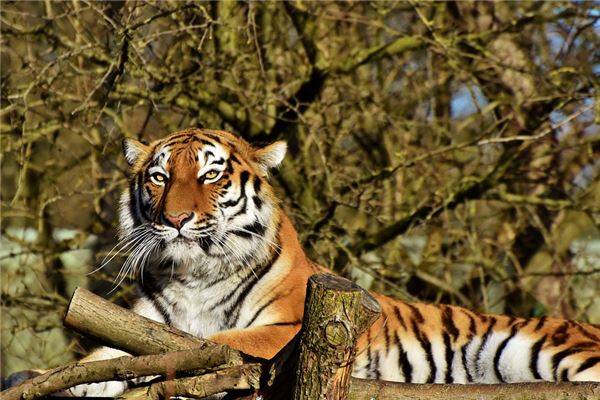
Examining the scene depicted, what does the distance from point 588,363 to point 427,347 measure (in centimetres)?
87

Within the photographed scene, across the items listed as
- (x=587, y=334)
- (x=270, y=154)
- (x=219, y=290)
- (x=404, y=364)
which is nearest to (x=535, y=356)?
(x=587, y=334)

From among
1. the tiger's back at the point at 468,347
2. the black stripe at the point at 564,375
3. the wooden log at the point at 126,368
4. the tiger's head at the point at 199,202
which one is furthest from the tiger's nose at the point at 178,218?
the black stripe at the point at 564,375

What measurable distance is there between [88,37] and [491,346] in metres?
3.80

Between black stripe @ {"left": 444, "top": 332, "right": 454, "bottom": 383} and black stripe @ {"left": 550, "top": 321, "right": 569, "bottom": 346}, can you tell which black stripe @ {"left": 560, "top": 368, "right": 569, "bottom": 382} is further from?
black stripe @ {"left": 444, "top": 332, "right": 454, "bottom": 383}

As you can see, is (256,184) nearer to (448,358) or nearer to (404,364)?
(404,364)

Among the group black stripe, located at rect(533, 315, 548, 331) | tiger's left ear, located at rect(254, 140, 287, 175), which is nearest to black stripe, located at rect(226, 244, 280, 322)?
tiger's left ear, located at rect(254, 140, 287, 175)

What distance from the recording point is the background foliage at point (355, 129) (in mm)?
6703

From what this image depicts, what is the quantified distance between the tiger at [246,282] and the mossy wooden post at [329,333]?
1.42 m

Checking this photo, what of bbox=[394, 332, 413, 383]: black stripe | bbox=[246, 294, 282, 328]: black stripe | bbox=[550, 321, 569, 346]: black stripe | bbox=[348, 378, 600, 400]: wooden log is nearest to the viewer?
bbox=[348, 378, 600, 400]: wooden log

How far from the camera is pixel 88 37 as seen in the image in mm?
7090

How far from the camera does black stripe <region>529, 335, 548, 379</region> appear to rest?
177 inches

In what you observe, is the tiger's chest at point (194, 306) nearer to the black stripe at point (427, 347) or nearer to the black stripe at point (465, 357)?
the black stripe at point (427, 347)

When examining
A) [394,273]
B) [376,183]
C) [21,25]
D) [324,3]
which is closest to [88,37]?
[21,25]

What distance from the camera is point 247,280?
15.8 feet
